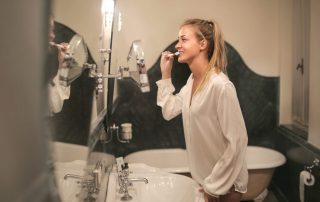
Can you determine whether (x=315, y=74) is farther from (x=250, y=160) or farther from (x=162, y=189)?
(x=162, y=189)

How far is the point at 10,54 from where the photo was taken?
0.25 meters

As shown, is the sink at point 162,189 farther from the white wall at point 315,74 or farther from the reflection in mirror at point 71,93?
the white wall at point 315,74

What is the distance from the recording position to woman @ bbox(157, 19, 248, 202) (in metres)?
1.35

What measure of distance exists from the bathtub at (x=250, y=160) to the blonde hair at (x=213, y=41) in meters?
1.15

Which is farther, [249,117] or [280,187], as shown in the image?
[249,117]

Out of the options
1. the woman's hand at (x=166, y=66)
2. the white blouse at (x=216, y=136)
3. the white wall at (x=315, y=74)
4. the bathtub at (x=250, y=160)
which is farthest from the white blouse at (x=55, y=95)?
the bathtub at (x=250, y=160)

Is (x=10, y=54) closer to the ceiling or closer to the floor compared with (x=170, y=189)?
closer to the ceiling

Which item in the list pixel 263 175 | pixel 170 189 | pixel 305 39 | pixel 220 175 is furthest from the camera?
pixel 305 39

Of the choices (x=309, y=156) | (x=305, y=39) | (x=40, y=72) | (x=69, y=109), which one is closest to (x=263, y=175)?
(x=309, y=156)

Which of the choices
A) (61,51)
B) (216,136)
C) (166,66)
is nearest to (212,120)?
(216,136)

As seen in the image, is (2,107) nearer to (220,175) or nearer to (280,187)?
(220,175)

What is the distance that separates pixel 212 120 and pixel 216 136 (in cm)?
9

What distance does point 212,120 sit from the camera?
1.44 metres

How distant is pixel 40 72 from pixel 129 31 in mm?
2574
